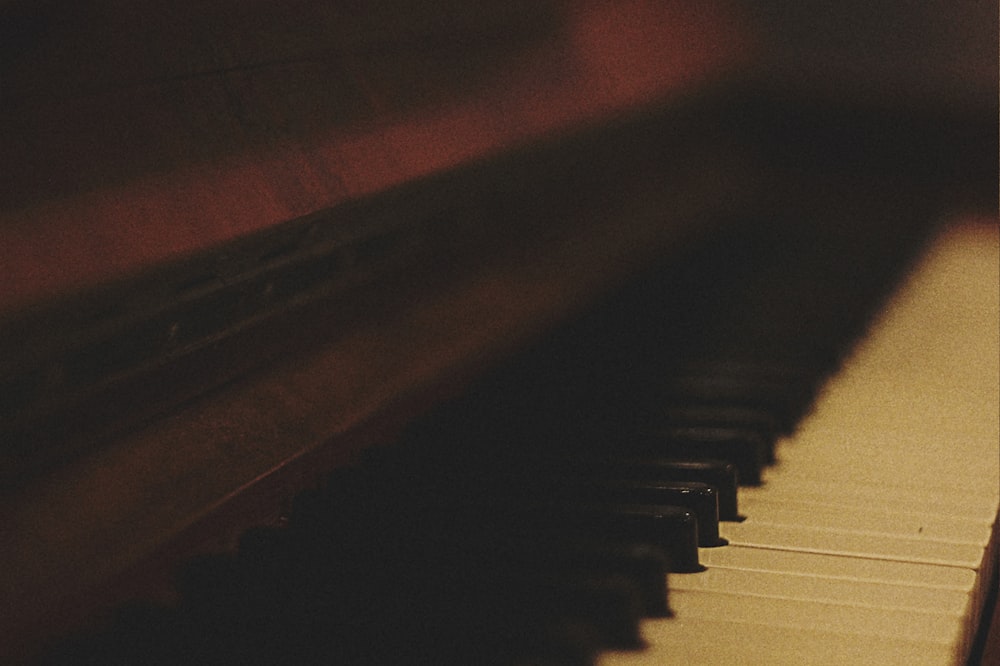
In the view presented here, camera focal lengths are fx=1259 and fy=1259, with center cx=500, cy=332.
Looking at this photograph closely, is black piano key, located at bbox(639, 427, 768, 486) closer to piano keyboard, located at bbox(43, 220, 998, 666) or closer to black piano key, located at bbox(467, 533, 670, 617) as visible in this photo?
piano keyboard, located at bbox(43, 220, 998, 666)

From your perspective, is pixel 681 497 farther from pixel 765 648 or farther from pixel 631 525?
pixel 765 648

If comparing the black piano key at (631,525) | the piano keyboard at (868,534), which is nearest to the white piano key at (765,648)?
the piano keyboard at (868,534)

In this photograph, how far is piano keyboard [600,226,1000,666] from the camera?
97 cm

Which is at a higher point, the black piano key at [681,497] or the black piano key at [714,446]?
the black piano key at [714,446]

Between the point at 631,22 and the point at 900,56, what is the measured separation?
5.31 feet

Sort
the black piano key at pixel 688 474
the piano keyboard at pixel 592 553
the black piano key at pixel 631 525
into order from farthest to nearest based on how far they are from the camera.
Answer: the black piano key at pixel 688 474 < the black piano key at pixel 631 525 < the piano keyboard at pixel 592 553

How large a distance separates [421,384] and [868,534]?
50cm

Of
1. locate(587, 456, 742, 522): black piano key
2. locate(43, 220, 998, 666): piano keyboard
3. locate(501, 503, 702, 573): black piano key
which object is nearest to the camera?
locate(43, 220, 998, 666): piano keyboard

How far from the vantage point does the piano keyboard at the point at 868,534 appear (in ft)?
3.17

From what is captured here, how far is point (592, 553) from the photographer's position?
1033mm

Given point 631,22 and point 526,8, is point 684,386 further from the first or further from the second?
point 631,22

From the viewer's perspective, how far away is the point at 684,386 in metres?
1.51

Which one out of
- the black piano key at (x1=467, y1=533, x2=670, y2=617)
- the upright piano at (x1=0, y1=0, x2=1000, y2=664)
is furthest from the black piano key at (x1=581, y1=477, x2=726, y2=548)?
the black piano key at (x1=467, y1=533, x2=670, y2=617)

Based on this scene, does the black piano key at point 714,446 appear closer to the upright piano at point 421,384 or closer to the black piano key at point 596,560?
the upright piano at point 421,384
